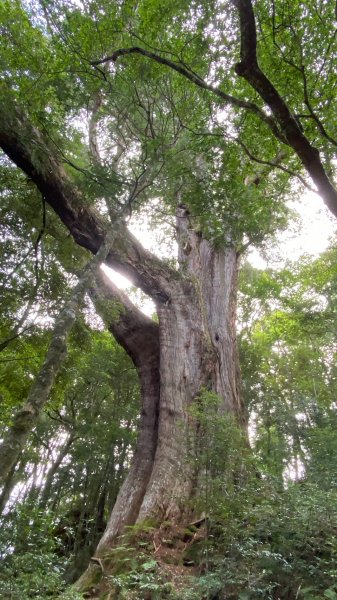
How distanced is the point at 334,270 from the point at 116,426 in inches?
303

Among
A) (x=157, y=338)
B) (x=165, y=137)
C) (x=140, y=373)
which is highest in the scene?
(x=165, y=137)

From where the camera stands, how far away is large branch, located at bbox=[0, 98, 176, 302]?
5469mm

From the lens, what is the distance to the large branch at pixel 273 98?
12.0 ft

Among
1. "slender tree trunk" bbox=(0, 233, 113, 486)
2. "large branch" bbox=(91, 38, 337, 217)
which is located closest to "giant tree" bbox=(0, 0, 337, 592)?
"large branch" bbox=(91, 38, 337, 217)

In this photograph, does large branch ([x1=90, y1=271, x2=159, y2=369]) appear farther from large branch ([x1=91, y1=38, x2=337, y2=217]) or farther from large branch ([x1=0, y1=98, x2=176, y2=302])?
large branch ([x1=91, y1=38, x2=337, y2=217])

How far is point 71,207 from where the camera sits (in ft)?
21.3

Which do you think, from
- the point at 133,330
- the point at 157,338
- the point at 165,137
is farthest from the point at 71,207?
the point at 157,338

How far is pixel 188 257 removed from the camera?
9422mm

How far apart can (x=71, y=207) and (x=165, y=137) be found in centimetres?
190

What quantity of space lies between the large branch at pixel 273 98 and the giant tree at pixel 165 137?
1cm

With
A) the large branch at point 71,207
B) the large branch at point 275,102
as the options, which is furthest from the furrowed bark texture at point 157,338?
the large branch at point 275,102

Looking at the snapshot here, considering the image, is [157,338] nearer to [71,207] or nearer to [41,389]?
[71,207]

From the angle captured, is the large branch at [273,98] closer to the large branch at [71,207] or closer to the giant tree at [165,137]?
the giant tree at [165,137]

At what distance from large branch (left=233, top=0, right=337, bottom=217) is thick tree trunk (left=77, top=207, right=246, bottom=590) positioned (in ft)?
9.88
